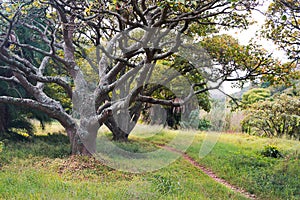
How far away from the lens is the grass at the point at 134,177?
480 cm

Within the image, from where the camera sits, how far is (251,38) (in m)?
8.51

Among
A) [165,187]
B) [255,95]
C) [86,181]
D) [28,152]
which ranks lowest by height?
[28,152]

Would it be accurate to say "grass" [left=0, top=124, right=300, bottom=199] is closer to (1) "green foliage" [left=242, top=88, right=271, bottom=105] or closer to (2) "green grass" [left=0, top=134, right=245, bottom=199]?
(2) "green grass" [left=0, top=134, right=245, bottom=199]

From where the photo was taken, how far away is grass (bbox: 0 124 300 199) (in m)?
4.80

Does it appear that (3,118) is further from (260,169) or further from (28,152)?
(260,169)

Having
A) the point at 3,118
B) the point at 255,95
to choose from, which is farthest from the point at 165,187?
the point at 255,95

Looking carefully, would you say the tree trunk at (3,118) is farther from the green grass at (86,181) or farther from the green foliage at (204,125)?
A: the green foliage at (204,125)

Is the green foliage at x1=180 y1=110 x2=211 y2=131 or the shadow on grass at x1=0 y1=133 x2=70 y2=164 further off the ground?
the green foliage at x1=180 y1=110 x2=211 y2=131

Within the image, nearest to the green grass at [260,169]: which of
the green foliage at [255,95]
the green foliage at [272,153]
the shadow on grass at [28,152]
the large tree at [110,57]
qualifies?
the green foliage at [272,153]

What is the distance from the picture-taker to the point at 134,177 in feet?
20.9

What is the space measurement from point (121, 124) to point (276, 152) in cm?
644

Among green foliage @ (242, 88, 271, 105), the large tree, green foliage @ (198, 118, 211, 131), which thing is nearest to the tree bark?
the large tree

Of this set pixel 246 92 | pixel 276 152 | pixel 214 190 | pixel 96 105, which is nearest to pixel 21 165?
pixel 96 105

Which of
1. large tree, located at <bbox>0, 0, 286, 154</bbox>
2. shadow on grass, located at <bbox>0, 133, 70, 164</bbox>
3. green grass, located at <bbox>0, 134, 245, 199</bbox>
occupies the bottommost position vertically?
shadow on grass, located at <bbox>0, 133, 70, 164</bbox>
